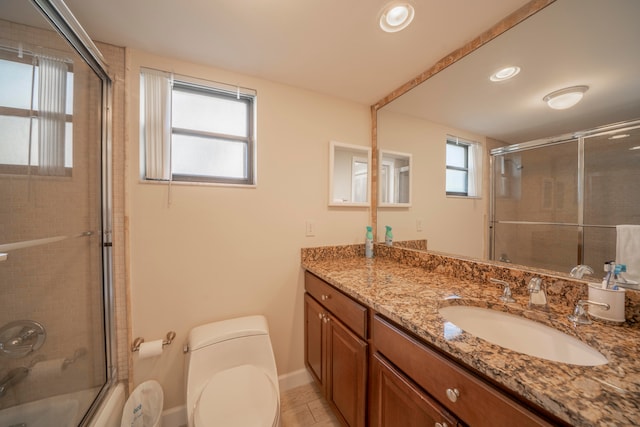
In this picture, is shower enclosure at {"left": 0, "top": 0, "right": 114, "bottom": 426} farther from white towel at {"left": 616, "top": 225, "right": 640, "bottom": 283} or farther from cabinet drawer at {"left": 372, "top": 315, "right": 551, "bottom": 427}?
white towel at {"left": 616, "top": 225, "right": 640, "bottom": 283}

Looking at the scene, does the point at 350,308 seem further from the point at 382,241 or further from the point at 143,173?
the point at 143,173

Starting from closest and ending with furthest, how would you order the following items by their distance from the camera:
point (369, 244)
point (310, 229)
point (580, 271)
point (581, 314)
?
point (581, 314) → point (580, 271) → point (310, 229) → point (369, 244)

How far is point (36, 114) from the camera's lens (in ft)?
3.33

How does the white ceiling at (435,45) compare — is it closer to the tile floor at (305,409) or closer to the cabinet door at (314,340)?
the cabinet door at (314,340)

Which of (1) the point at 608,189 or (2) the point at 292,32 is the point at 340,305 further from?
(2) the point at 292,32

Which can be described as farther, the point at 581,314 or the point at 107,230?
the point at 107,230

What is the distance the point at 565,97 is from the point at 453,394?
1214 mm

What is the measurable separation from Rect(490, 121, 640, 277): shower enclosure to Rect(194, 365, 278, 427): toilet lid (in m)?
1.35

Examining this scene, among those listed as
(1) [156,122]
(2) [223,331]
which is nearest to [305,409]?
(2) [223,331]

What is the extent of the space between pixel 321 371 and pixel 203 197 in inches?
53.1

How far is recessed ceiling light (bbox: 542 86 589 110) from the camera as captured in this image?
0.89 meters

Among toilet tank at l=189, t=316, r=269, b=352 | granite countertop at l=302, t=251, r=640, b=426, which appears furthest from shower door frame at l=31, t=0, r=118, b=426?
granite countertop at l=302, t=251, r=640, b=426

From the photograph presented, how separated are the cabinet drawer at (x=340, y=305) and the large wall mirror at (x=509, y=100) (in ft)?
2.44

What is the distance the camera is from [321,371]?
4.67ft
